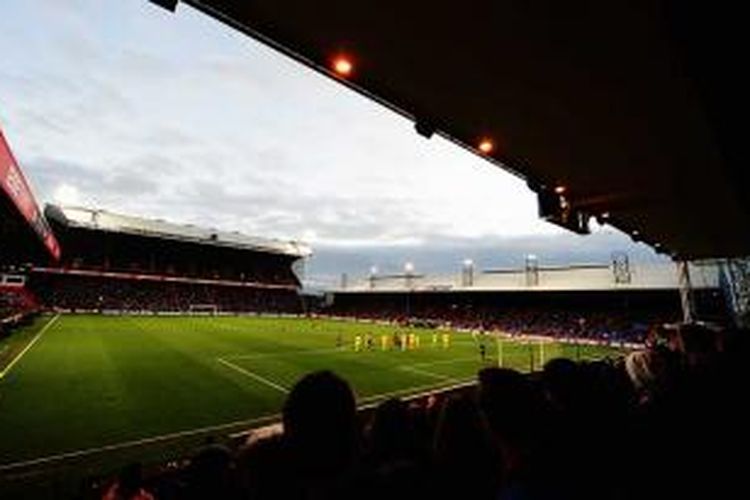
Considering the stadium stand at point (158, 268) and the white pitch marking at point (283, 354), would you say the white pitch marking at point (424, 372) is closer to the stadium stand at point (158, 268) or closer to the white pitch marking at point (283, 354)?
the white pitch marking at point (283, 354)

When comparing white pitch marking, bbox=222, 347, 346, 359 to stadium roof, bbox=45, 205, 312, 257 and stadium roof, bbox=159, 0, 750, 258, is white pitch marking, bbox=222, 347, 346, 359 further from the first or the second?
stadium roof, bbox=45, 205, 312, 257

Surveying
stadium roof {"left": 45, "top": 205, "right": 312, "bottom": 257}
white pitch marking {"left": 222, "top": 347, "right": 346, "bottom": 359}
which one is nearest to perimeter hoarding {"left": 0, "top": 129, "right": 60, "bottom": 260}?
white pitch marking {"left": 222, "top": 347, "right": 346, "bottom": 359}

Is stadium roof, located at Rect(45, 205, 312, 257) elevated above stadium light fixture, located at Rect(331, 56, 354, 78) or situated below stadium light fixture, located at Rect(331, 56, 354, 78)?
above

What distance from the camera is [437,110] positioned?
598 cm

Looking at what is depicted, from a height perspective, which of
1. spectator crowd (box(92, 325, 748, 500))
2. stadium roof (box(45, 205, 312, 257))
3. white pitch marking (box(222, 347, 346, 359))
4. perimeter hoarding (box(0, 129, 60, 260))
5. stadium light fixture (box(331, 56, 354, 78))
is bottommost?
white pitch marking (box(222, 347, 346, 359))

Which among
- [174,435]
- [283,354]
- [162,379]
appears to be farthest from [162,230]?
[174,435]

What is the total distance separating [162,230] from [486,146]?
2920 inches

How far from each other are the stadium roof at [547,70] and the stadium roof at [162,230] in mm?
69905

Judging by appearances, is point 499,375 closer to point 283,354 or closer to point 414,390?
point 414,390

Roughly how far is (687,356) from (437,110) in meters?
4.52

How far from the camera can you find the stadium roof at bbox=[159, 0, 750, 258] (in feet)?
13.4

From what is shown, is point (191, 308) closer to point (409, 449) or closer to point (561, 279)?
point (561, 279)

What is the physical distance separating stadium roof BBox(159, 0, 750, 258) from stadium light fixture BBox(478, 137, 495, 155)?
0.18 feet

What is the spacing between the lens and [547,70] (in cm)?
510
